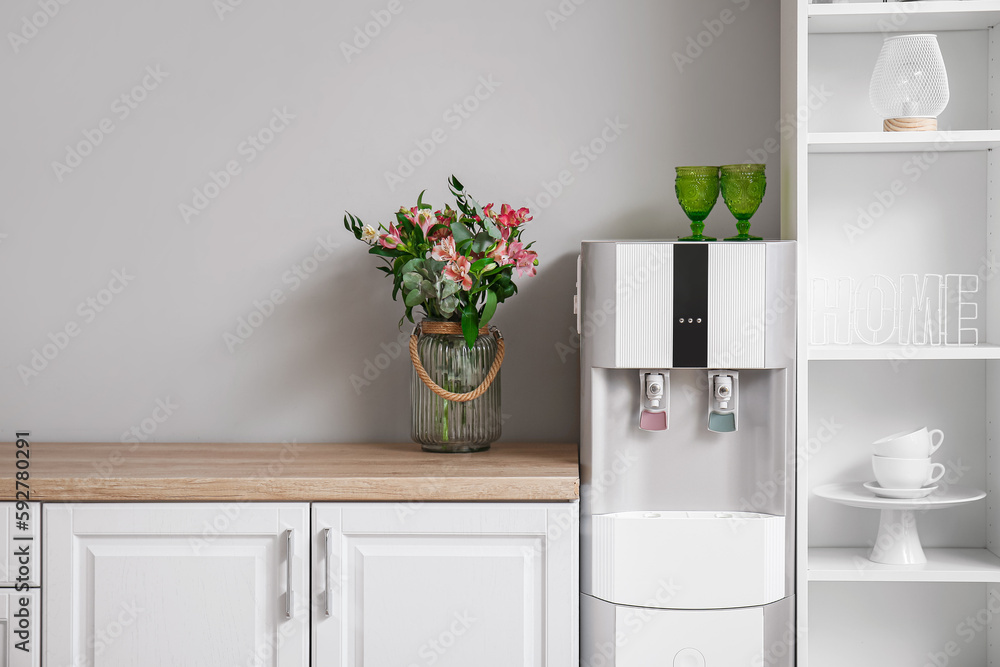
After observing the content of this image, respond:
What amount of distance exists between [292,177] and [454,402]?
2.39 ft

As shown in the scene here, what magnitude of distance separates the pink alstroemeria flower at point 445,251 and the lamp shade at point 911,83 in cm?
98

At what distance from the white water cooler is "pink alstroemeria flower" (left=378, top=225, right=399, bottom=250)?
0.46 metres

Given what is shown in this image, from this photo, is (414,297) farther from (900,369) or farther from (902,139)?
(900,369)

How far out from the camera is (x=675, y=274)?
162 cm

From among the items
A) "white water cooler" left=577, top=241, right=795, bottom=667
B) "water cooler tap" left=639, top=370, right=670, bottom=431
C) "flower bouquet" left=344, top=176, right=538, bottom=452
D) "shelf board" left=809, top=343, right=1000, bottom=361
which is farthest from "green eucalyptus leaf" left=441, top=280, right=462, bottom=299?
"shelf board" left=809, top=343, right=1000, bottom=361

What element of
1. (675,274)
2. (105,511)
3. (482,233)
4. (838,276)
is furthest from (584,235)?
(105,511)

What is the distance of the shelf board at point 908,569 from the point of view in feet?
5.74

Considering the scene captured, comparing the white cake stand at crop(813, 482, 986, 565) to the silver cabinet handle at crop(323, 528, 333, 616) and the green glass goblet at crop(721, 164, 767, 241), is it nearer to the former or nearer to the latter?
the green glass goblet at crop(721, 164, 767, 241)

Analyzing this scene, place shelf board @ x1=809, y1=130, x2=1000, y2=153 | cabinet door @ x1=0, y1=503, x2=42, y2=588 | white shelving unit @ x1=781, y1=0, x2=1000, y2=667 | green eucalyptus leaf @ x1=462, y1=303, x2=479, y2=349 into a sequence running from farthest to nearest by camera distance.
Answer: white shelving unit @ x1=781, y1=0, x2=1000, y2=667
green eucalyptus leaf @ x1=462, y1=303, x2=479, y2=349
shelf board @ x1=809, y1=130, x2=1000, y2=153
cabinet door @ x1=0, y1=503, x2=42, y2=588

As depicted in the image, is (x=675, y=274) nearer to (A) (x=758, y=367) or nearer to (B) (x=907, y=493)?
(A) (x=758, y=367)

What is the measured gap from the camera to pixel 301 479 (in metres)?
1.62

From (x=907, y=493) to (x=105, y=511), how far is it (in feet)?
5.44

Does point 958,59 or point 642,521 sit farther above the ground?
point 958,59

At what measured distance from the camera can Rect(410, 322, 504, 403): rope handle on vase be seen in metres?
1.82
